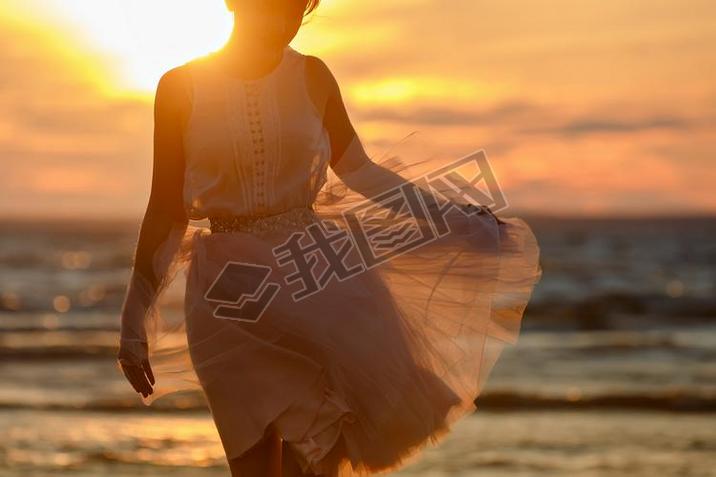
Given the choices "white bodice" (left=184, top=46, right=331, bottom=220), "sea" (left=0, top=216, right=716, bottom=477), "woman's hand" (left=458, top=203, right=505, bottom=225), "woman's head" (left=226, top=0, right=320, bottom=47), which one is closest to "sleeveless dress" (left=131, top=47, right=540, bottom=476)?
"white bodice" (left=184, top=46, right=331, bottom=220)

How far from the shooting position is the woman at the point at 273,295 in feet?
11.4

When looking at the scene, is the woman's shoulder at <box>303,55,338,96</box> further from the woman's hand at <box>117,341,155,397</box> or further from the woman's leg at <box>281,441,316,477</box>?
the woman's leg at <box>281,441,316,477</box>

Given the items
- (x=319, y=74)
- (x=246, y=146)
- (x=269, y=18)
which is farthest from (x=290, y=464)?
(x=269, y=18)

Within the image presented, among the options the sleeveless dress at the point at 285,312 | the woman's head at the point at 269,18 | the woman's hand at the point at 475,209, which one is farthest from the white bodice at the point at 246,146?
the woman's hand at the point at 475,209

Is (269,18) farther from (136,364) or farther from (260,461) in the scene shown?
(260,461)

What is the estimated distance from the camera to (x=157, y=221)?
359cm

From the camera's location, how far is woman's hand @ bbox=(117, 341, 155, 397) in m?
3.59

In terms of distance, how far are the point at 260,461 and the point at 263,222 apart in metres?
0.69

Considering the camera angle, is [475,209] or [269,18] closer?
[269,18]

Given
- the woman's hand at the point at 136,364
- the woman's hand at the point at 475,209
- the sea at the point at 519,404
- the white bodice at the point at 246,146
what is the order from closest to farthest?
the white bodice at the point at 246,146 < the woman's hand at the point at 136,364 < the woman's hand at the point at 475,209 < the sea at the point at 519,404

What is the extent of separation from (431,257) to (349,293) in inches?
15.1

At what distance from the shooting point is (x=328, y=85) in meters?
3.67

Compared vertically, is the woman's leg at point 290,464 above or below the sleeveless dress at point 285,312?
below

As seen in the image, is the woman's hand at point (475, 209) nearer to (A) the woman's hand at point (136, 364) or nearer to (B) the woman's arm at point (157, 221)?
(B) the woman's arm at point (157, 221)
